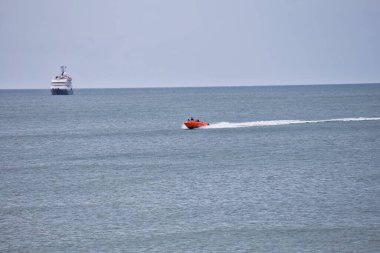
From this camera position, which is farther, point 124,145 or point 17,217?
point 124,145

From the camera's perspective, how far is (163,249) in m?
36.5

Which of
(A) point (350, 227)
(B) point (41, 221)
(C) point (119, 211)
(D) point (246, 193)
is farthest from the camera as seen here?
(D) point (246, 193)

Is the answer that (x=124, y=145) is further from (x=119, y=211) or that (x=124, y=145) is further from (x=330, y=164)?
(x=119, y=211)

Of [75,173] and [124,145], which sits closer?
[75,173]

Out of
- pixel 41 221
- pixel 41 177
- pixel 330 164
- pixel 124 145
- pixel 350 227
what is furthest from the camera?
pixel 124 145

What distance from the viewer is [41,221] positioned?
42.8 metres

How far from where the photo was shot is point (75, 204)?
1901 inches

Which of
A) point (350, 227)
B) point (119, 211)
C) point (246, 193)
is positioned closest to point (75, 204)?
point (119, 211)

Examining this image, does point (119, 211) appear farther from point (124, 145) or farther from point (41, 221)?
point (124, 145)

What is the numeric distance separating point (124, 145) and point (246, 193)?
42412 mm

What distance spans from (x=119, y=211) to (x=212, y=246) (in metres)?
10.7

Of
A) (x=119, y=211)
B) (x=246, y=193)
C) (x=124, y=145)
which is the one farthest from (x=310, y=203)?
(x=124, y=145)

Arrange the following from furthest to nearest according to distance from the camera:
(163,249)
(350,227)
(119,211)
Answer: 1. (119,211)
2. (350,227)
3. (163,249)

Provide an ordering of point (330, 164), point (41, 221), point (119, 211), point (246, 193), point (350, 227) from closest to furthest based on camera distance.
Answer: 1. point (350, 227)
2. point (41, 221)
3. point (119, 211)
4. point (246, 193)
5. point (330, 164)
